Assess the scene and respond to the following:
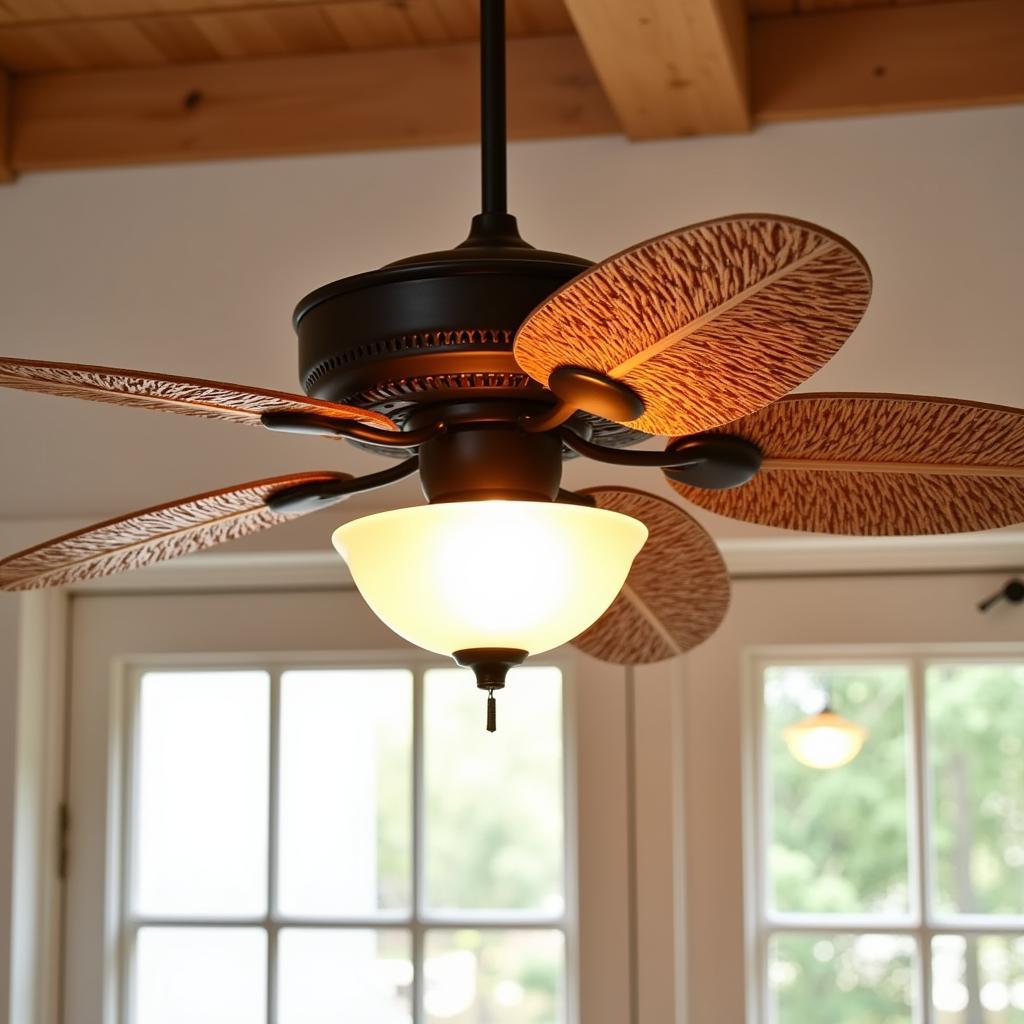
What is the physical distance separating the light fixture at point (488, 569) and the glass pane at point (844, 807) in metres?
1.04

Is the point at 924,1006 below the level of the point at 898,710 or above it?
below

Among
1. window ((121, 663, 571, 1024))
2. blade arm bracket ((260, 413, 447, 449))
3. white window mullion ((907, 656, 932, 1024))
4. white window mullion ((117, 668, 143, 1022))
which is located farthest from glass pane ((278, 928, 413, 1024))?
blade arm bracket ((260, 413, 447, 449))

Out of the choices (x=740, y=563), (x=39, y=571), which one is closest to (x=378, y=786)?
(x=740, y=563)

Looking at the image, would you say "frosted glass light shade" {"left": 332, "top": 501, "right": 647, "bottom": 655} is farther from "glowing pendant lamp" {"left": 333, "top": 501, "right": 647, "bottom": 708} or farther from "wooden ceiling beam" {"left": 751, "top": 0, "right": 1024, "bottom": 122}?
"wooden ceiling beam" {"left": 751, "top": 0, "right": 1024, "bottom": 122}

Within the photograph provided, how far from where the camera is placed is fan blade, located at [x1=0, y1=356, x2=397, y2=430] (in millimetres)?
644

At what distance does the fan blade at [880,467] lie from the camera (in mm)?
752

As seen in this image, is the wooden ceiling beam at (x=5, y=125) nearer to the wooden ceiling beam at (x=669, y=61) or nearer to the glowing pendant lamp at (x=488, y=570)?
the wooden ceiling beam at (x=669, y=61)

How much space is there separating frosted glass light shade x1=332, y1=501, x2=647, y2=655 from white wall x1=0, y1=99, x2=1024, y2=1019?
0.91m

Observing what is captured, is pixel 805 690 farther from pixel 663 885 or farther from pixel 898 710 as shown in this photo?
pixel 663 885

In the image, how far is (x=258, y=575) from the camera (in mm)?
1799

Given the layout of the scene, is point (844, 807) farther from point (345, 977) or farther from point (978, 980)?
point (345, 977)

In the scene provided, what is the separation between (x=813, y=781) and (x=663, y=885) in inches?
8.8

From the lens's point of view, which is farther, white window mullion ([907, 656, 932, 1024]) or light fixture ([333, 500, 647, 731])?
white window mullion ([907, 656, 932, 1024])

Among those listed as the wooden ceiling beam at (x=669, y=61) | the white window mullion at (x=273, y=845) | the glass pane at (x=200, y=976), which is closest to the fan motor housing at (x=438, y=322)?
the wooden ceiling beam at (x=669, y=61)
